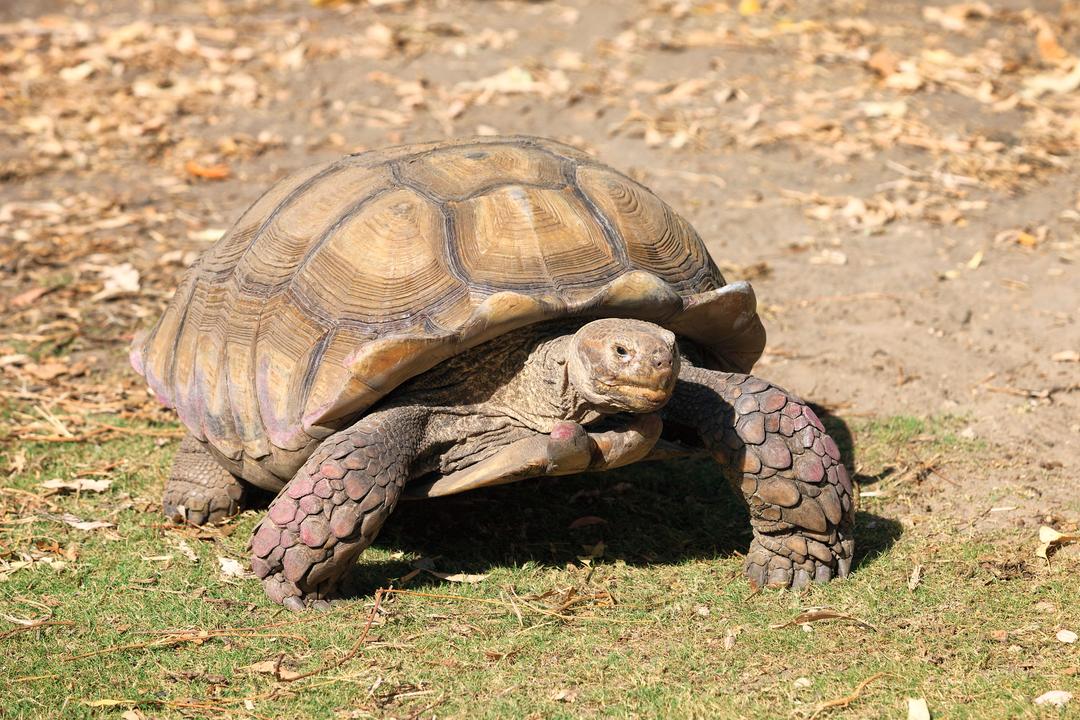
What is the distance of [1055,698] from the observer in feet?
9.57

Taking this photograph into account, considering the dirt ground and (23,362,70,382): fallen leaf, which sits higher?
(23,362,70,382): fallen leaf

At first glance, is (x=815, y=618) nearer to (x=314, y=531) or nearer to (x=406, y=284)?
(x=314, y=531)

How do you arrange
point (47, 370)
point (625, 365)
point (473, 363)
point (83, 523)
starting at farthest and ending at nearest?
point (47, 370) → point (83, 523) → point (473, 363) → point (625, 365)

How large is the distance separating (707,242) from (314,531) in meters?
3.94

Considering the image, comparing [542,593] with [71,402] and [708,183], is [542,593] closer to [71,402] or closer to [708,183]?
[71,402]

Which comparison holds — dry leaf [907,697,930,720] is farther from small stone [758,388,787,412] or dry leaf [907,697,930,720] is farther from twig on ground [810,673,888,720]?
small stone [758,388,787,412]

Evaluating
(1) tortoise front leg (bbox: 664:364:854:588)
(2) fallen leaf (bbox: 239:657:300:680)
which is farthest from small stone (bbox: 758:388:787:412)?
(2) fallen leaf (bbox: 239:657:300:680)

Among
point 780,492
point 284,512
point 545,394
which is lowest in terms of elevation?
point 780,492

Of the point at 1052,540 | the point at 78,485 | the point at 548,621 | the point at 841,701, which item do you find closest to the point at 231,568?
the point at 78,485

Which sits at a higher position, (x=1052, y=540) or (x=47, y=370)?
(x=1052, y=540)

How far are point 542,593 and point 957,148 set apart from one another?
5.41m

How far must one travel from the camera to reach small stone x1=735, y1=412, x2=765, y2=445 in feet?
11.6

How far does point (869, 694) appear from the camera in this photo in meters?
2.99

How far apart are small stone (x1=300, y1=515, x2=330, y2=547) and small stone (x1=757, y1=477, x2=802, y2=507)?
1.35 meters
